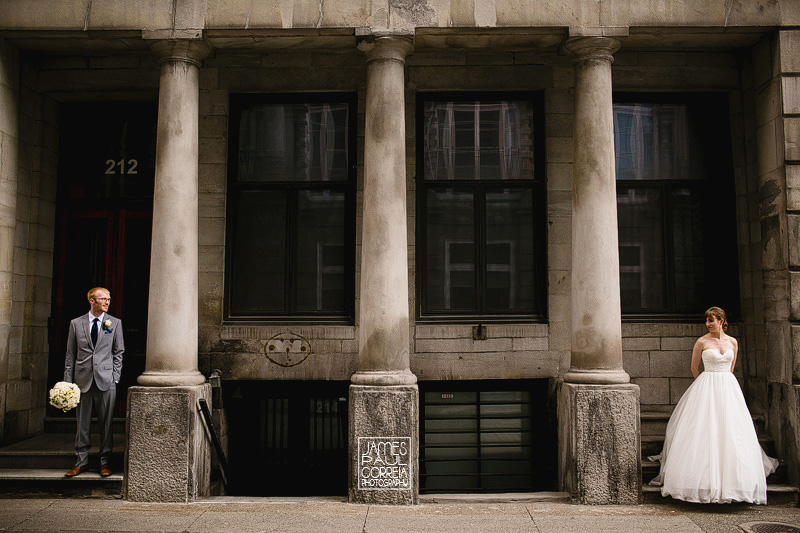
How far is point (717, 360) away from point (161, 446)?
21.4 feet

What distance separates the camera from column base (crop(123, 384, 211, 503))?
7562mm

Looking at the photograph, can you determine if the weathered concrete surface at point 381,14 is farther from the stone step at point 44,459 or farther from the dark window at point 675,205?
the stone step at point 44,459

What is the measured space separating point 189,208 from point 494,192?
14.3 feet

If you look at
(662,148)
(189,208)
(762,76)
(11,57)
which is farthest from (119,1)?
(762,76)

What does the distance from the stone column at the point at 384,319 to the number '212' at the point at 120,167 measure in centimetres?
422

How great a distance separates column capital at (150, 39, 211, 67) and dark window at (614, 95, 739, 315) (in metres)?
6.04

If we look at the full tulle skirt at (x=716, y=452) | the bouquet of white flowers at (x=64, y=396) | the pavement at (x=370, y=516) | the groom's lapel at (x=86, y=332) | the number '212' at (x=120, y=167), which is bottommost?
the pavement at (x=370, y=516)

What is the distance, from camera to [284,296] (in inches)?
378

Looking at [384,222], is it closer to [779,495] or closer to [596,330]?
[596,330]

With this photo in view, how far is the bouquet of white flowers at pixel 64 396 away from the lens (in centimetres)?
750

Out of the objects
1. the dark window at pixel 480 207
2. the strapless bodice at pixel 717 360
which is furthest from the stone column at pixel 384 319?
the strapless bodice at pixel 717 360

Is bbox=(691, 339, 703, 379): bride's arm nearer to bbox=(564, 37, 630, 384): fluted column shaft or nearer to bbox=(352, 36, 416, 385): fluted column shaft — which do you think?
bbox=(564, 37, 630, 384): fluted column shaft

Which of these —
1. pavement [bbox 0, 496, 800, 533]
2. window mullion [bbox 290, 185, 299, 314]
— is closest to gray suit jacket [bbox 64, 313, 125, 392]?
pavement [bbox 0, 496, 800, 533]

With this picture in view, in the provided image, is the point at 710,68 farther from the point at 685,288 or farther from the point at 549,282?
the point at 549,282
